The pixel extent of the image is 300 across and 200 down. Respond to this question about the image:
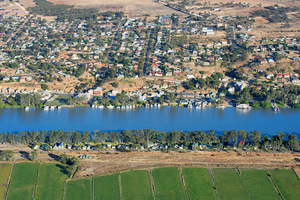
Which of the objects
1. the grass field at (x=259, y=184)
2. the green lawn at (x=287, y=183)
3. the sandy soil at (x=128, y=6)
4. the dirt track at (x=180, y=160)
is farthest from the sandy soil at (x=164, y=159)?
the sandy soil at (x=128, y=6)

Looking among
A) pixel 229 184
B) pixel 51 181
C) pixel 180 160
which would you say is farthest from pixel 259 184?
pixel 51 181

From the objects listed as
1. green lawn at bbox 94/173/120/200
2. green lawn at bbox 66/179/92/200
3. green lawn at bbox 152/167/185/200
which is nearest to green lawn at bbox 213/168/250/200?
green lawn at bbox 152/167/185/200

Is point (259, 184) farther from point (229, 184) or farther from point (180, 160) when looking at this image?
point (180, 160)

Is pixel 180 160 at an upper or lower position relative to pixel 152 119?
upper

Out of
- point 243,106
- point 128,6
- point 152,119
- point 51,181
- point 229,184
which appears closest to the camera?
point 229,184

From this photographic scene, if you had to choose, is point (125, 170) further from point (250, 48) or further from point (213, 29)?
point (213, 29)

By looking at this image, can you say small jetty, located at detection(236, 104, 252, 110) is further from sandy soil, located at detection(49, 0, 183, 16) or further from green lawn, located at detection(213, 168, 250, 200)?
sandy soil, located at detection(49, 0, 183, 16)
